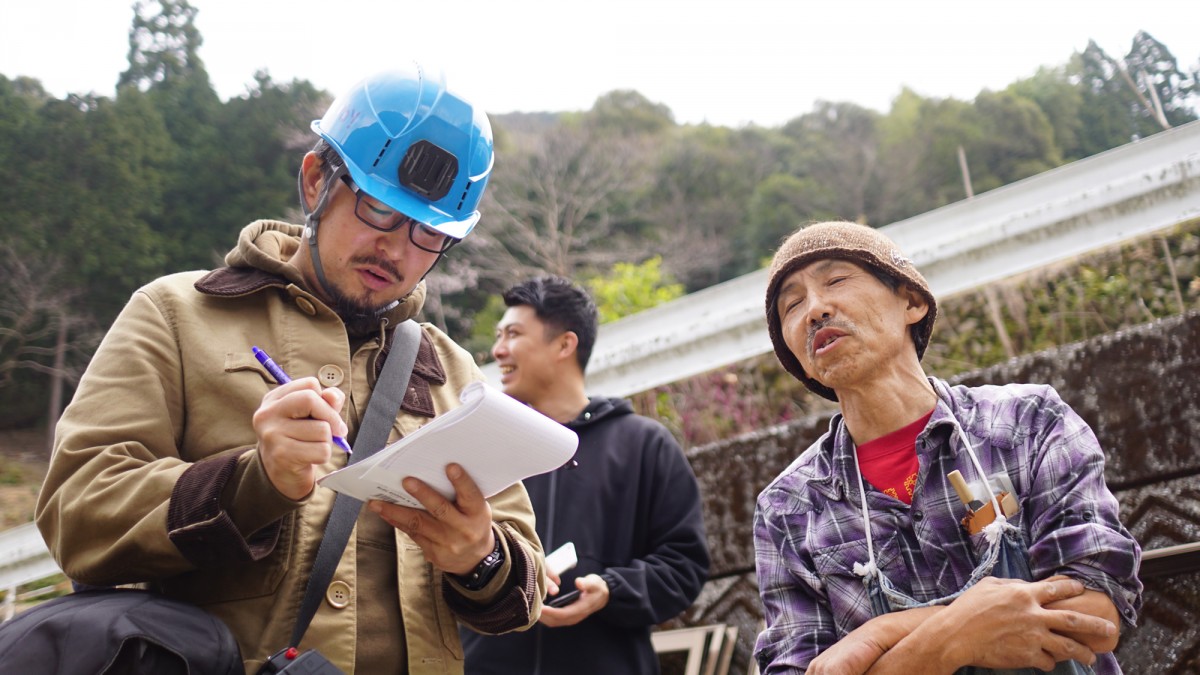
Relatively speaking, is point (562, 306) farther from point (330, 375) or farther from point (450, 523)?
point (450, 523)

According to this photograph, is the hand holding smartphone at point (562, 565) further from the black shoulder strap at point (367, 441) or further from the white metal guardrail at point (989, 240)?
the white metal guardrail at point (989, 240)

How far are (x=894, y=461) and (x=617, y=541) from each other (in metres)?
1.29

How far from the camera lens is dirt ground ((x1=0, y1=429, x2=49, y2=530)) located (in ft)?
61.7

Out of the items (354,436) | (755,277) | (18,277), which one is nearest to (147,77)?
(18,277)

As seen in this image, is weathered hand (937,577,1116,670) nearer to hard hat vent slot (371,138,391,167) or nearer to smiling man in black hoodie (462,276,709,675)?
smiling man in black hoodie (462,276,709,675)

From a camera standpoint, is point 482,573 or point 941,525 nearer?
point 482,573

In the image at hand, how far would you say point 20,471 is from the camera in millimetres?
20328

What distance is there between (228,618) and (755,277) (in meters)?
3.98

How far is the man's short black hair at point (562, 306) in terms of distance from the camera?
4316 mm

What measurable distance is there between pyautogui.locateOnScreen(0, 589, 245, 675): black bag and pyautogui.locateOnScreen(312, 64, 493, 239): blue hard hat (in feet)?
3.30

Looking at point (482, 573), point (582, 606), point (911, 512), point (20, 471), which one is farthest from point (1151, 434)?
point (20, 471)

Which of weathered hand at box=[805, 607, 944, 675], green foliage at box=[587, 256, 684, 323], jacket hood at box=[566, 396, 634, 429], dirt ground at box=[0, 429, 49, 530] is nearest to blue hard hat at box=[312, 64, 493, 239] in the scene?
weathered hand at box=[805, 607, 944, 675]

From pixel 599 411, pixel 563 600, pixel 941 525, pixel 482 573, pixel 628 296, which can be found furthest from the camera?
pixel 628 296

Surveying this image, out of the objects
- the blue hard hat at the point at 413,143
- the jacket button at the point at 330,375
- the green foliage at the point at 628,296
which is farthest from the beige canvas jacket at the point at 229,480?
the green foliage at the point at 628,296
